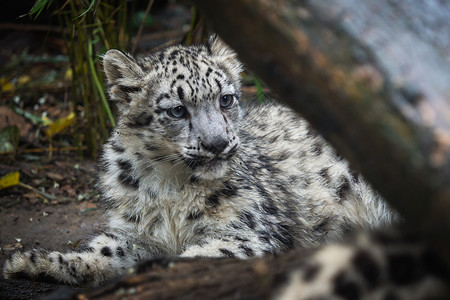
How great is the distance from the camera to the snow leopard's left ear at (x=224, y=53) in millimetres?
4703

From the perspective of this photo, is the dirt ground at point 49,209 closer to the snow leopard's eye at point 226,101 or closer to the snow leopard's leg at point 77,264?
the snow leopard's leg at point 77,264

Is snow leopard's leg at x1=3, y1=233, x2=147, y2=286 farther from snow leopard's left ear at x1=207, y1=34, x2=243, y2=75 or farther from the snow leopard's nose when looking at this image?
snow leopard's left ear at x1=207, y1=34, x2=243, y2=75

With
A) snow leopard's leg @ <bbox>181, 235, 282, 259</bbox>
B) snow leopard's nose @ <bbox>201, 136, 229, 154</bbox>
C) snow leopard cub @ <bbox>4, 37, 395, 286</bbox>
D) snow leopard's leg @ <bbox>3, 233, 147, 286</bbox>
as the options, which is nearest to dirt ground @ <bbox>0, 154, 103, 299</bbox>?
snow leopard's leg @ <bbox>3, 233, 147, 286</bbox>

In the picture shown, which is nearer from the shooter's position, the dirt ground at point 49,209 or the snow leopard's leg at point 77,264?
the snow leopard's leg at point 77,264

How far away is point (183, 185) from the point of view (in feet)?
14.5

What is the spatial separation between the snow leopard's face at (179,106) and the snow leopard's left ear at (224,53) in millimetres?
29

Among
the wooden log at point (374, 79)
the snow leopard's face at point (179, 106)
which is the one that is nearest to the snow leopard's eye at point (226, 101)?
the snow leopard's face at point (179, 106)

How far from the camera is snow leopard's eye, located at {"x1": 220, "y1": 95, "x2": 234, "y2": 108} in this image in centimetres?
435

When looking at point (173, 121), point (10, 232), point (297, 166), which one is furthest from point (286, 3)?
point (10, 232)

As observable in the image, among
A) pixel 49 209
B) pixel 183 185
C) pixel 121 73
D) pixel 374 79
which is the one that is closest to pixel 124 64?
pixel 121 73

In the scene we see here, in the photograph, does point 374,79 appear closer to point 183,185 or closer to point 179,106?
point 179,106

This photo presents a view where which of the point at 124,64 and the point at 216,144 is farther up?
the point at 124,64

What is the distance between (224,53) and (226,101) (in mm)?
555

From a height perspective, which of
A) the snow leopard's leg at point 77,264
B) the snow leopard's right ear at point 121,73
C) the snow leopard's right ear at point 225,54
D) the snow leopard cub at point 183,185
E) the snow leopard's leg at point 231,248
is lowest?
the snow leopard's leg at point 77,264
